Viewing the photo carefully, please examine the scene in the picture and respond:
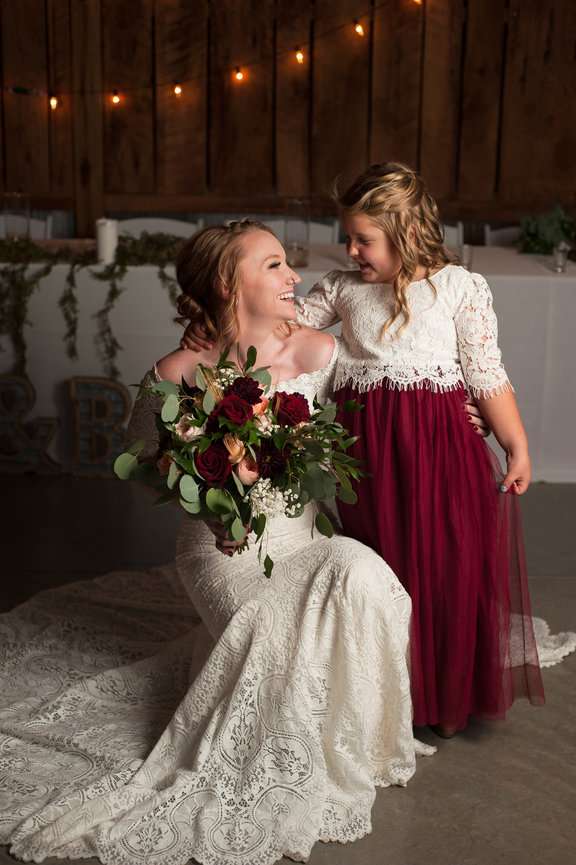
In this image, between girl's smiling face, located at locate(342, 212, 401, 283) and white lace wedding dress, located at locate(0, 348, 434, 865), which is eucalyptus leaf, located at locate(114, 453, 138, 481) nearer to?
white lace wedding dress, located at locate(0, 348, 434, 865)

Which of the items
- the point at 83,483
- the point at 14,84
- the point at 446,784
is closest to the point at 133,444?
the point at 446,784

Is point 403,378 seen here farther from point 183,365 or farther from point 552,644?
point 552,644

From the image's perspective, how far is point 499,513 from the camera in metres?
2.87

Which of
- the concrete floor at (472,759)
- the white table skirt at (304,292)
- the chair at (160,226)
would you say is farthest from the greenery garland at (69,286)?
the chair at (160,226)

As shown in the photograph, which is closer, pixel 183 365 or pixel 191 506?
pixel 191 506

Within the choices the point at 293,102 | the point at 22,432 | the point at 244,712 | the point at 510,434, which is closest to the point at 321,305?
the point at 510,434

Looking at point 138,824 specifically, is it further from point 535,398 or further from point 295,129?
point 295,129

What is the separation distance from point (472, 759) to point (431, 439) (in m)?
0.83

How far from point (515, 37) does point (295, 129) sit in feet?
4.65

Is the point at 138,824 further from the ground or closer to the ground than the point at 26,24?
closer to the ground

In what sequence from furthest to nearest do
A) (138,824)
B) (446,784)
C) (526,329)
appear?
(526,329), (446,784), (138,824)

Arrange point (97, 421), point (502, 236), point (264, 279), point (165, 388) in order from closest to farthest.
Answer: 1. point (165, 388)
2. point (264, 279)
3. point (97, 421)
4. point (502, 236)

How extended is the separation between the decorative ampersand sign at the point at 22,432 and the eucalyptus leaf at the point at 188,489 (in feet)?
8.63

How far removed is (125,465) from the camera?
2.50 metres
